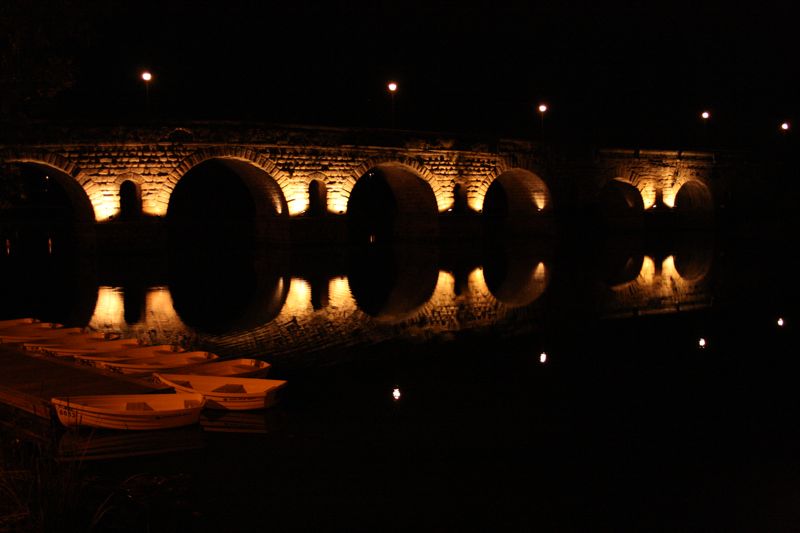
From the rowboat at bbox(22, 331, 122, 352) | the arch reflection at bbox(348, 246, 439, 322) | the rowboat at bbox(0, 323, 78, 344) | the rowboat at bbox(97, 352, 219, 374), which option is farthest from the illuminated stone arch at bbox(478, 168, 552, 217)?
the rowboat at bbox(97, 352, 219, 374)

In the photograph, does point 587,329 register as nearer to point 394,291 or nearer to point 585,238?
point 394,291

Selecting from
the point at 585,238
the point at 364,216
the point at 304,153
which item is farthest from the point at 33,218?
the point at 585,238

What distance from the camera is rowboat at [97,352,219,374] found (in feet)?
24.1

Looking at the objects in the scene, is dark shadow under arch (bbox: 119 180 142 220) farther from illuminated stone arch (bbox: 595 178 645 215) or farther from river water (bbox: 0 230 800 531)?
illuminated stone arch (bbox: 595 178 645 215)

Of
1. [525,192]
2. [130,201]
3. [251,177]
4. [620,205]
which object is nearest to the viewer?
[130,201]

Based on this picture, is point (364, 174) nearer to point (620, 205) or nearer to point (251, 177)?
point (251, 177)

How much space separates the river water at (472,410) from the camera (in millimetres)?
4785

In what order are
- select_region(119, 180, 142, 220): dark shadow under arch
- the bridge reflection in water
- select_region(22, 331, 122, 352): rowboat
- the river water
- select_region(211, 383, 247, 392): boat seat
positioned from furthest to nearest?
1. select_region(119, 180, 142, 220): dark shadow under arch
2. the bridge reflection in water
3. select_region(22, 331, 122, 352): rowboat
4. select_region(211, 383, 247, 392): boat seat
5. the river water

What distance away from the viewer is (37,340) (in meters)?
8.76

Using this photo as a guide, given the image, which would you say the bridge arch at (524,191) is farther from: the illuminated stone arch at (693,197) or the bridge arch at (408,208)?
the illuminated stone arch at (693,197)

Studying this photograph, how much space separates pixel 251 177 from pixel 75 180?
5.16 m

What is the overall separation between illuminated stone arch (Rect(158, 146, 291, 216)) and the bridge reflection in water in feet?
9.08

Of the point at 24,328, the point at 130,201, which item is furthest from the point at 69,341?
the point at 130,201

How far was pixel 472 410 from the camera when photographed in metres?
6.79
